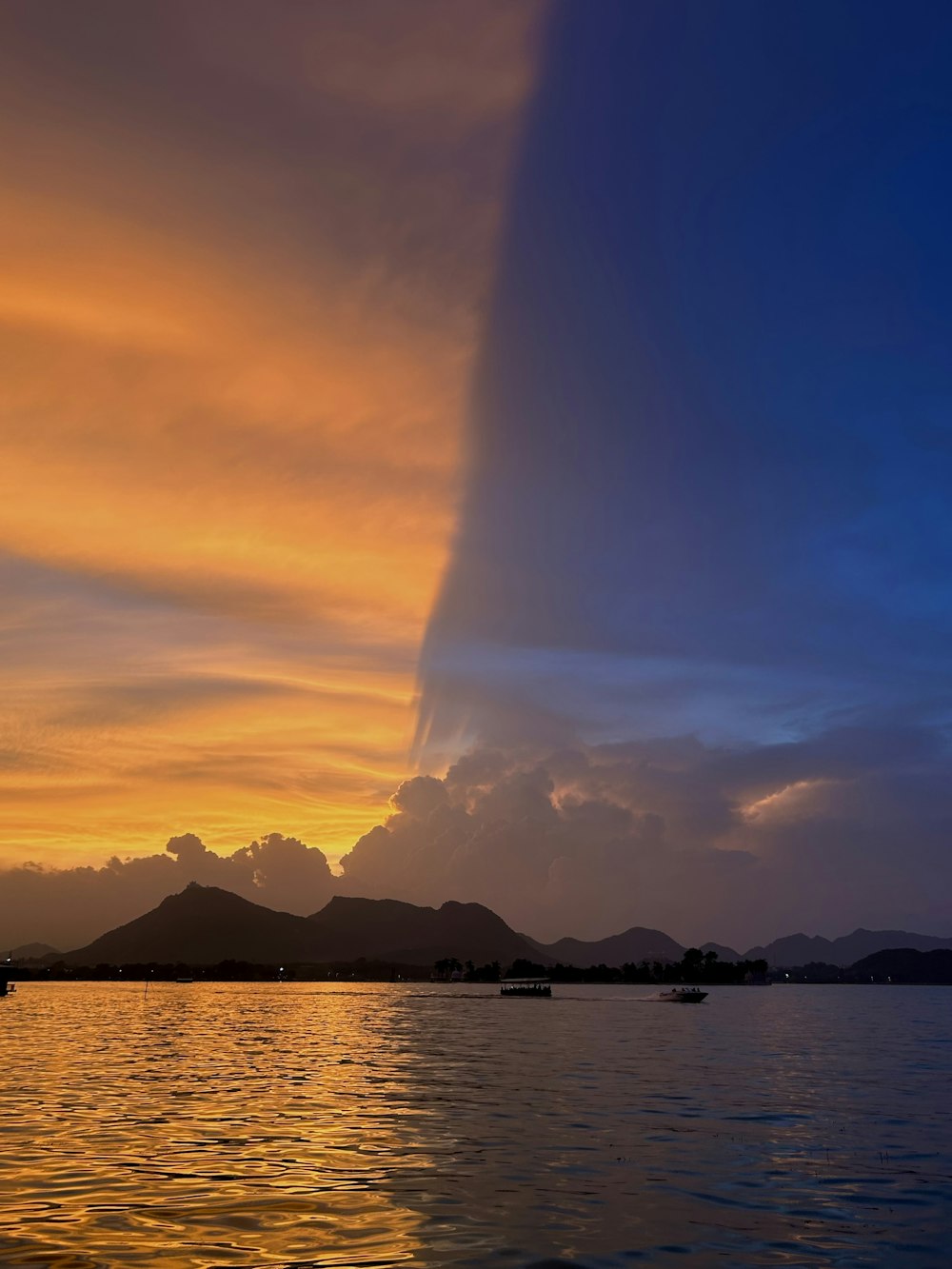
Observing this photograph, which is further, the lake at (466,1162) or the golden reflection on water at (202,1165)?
the lake at (466,1162)

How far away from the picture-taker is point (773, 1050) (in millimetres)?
110500

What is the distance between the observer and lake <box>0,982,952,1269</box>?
2753cm

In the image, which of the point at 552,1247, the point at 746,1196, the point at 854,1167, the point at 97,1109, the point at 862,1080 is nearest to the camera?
the point at 552,1247

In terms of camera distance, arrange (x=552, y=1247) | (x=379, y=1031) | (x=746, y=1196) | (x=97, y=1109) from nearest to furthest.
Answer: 1. (x=552, y=1247)
2. (x=746, y=1196)
3. (x=97, y=1109)
4. (x=379, y=1031)

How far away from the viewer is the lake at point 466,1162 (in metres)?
27.5

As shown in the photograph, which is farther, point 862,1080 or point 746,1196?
point 862,1080

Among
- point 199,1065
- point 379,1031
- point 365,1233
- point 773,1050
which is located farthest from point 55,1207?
point 379,1031

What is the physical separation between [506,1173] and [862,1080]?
48.0 metres

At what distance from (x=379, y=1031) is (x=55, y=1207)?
108 metres

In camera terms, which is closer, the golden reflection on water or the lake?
the golden reflection on water

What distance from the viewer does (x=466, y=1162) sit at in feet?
129

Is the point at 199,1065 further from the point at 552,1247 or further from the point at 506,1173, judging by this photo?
the point at 552,1247

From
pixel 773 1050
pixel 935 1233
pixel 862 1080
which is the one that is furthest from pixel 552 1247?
pixel 773 1050

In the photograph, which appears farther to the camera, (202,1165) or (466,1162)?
(466,1162)
